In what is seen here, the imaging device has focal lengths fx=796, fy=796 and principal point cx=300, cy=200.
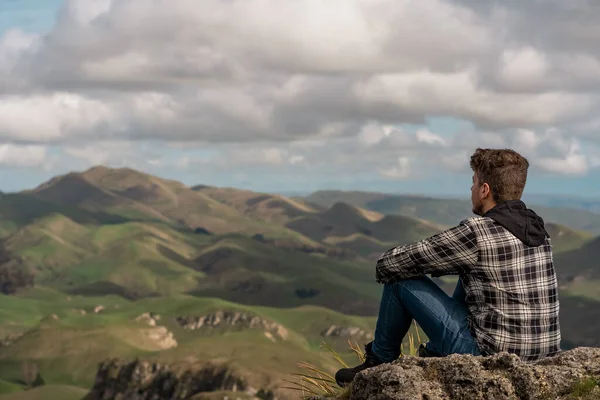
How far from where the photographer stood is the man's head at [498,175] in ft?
34.5

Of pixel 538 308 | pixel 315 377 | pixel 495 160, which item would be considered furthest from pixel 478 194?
pixel 315 377

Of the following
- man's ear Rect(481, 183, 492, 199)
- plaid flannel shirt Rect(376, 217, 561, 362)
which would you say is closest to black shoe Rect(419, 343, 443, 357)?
plaid flannel shirt Rect(376, 217, 561, 362)

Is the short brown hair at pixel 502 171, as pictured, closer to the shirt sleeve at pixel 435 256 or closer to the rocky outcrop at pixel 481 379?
the shirt sleeve at pixel 435 256

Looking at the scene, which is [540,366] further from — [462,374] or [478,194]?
[478,194]

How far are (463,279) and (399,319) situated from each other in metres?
1.18

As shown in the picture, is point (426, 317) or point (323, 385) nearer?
point (426, 317)

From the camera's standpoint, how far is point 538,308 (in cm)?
1046

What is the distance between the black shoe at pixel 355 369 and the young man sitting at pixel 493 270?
123 centimetres

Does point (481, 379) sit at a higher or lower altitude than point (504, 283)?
lower

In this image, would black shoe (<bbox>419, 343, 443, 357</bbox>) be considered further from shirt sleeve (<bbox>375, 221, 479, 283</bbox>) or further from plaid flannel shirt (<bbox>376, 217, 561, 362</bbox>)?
shirt sleeve (<bbox>375, 221, 479, 283</bbox>)

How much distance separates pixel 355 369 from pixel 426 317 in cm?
150

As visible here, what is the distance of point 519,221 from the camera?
34.0 ft

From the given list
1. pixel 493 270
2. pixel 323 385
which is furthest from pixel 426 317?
pixel 323 385

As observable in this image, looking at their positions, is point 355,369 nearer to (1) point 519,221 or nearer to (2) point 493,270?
(2) point 493,270
